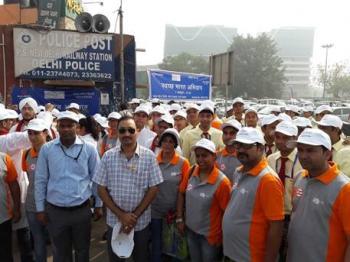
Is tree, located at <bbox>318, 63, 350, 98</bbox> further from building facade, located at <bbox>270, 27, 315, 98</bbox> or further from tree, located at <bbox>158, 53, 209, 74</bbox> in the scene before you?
building facade, located at <bbox>270, 27, 315, 98</bbox>

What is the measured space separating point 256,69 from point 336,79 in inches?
708

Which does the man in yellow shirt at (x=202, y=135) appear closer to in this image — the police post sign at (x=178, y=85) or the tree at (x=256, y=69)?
the police post sign at (x=178, y=85)

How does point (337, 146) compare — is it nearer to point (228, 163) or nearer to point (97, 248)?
point (228, 163)

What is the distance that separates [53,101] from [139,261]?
768 cm

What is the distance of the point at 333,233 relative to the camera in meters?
2.36

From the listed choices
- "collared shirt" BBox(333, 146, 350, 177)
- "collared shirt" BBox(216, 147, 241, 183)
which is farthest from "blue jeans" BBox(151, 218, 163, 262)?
"collared shirt" BBox(333, 146, 350, 177)

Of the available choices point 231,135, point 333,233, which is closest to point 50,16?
point 231,135

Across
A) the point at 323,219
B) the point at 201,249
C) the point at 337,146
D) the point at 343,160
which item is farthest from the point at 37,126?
the point at 337,146

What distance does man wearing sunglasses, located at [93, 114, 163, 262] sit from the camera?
343cm

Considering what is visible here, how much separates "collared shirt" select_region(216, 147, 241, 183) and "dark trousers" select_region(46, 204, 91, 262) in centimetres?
152

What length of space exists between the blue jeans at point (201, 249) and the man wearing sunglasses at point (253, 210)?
1.43ft

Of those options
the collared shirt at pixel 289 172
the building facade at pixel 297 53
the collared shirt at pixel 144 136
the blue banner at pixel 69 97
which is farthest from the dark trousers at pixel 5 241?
the building facade at pixel 297 53

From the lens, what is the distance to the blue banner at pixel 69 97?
10070mm

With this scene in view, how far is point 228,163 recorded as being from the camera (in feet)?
13.8
